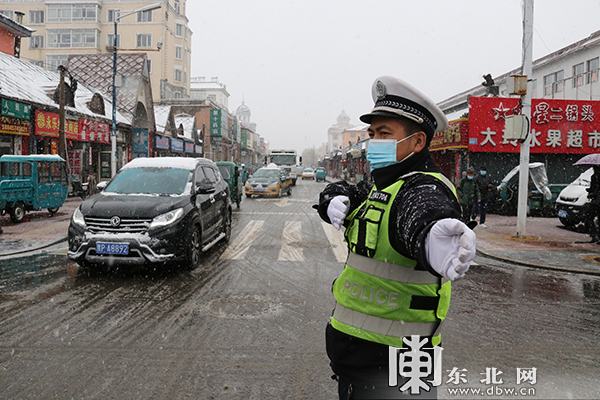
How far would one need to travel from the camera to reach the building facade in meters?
56.5

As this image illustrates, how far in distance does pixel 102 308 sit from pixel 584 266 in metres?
8.03

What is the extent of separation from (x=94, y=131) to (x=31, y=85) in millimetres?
3906

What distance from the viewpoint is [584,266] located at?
327 inches

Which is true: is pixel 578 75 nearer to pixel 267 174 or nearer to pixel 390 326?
pixel 267 174

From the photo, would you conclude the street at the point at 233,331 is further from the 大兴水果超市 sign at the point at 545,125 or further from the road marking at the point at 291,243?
the 大兴水果超市 sign at the point at 545,125

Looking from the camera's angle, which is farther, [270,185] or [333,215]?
[270,185]

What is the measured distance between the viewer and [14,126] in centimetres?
1764

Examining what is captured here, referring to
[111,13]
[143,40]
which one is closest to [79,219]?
[143,40]

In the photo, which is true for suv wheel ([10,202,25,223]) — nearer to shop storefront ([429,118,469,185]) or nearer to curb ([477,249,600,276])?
curb ([477,249,600,276])

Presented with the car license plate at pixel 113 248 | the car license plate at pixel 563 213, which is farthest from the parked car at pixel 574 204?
the car license plate at pixel 113 248

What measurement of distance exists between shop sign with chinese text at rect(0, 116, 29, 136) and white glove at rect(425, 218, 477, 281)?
1931 cm

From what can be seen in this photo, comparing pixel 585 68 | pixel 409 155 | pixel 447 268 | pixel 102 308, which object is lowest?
pixel 102 308

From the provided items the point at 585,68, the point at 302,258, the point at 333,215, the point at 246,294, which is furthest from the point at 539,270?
the point at 585,68

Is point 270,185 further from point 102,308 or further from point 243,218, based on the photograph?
point 102,308
